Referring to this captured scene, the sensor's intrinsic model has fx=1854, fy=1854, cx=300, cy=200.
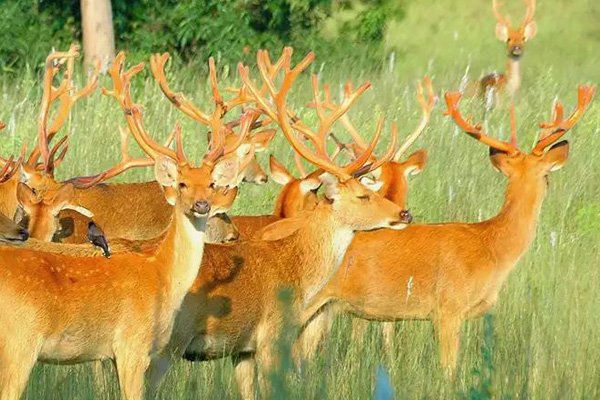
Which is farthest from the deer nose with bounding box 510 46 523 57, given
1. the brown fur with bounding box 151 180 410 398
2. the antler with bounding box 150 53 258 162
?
the brown fur with bounding box 151 180 410 398

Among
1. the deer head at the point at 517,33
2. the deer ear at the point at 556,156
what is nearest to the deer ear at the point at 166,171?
the deer ear at the point at 556,156

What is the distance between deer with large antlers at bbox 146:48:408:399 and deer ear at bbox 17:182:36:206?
1.28 meters

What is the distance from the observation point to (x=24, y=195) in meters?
9.31

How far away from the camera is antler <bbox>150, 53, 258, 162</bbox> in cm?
864

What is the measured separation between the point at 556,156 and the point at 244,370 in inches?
81.7

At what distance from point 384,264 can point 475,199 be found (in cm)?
307

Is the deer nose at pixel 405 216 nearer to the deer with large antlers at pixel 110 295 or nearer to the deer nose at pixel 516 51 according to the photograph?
the deer with large antlers at pixel 110 295

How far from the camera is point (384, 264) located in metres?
9.09

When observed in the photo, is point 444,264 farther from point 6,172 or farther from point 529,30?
point 529,30

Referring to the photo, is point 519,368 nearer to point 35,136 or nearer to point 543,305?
point 543,305

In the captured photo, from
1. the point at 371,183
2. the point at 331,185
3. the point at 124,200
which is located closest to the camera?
the point at 331,185

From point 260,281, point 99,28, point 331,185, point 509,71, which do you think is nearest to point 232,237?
point 331,185

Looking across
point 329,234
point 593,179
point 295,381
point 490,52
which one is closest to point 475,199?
point 593,179

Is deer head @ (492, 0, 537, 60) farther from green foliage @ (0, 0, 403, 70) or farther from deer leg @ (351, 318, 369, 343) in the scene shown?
deer leg @ (351, 318, 369, 343)
